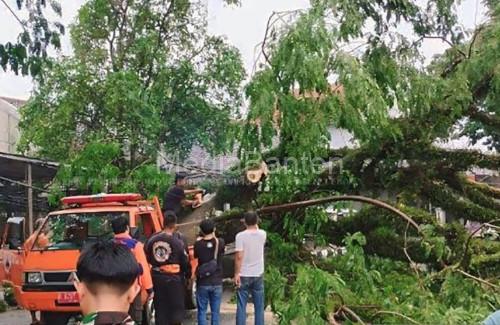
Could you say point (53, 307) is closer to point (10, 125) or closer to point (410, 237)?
point (410, 237)

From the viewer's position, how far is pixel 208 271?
7656 mm

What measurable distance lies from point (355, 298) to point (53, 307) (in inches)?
153

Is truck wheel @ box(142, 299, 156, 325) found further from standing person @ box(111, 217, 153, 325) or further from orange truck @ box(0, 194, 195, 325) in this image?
standing person @ box(111, 217, 153, 325)

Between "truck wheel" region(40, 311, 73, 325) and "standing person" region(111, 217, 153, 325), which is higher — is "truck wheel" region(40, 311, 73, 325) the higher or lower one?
the lower one

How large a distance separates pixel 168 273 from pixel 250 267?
0.99 m

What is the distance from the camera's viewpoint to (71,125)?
1401 centimetres

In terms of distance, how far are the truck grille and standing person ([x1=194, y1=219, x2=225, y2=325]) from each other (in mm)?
1768

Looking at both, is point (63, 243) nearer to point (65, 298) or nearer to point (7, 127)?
point (65, 298)

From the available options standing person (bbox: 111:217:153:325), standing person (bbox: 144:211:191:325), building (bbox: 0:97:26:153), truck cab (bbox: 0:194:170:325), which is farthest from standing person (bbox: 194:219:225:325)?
building (bbox: 0:97:26:153)

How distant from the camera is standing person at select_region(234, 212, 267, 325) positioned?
7.64 meters

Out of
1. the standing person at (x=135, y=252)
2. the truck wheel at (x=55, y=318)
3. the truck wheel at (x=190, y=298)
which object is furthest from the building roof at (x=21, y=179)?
the standing person at (x=135, y=252)

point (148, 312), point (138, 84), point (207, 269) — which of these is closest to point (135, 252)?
point (207, 269)

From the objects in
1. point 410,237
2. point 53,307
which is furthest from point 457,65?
point 53,307

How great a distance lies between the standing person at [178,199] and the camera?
884 cm
